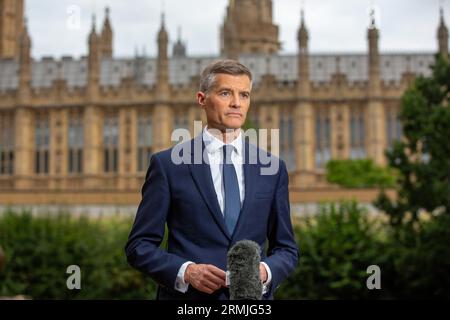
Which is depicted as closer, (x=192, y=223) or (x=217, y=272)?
(x=217, y=272)

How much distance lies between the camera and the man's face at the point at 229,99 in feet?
8.05

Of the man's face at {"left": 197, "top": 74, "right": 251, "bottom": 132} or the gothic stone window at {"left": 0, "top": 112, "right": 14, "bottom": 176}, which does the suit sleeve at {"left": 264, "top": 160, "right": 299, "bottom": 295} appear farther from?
the gothic stone window at {"left": 0, "top": 112, "right": 14, "bottom": 176}

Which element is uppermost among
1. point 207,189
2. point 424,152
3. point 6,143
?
point 6,143

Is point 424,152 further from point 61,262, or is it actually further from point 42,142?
point 42,142

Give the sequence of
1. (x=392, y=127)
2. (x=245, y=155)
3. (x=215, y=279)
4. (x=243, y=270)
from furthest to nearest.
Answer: (x=392, y=127) < (x=245, y=155) < (x=215, y=279) < (x=243, y=270)

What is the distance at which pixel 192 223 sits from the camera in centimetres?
246

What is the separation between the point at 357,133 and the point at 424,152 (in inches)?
693

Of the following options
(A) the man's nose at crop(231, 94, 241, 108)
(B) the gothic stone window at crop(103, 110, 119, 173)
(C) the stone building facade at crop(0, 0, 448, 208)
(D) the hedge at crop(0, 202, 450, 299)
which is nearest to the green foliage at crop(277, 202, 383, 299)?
(D) the hedge at crop(0, 202, 450, 299)

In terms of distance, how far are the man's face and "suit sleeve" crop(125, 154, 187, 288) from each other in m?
0.26

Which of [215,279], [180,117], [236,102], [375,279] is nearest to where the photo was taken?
[215,279]

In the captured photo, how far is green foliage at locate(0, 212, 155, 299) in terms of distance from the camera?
58.1 feet

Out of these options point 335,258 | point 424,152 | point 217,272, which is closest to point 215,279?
point 217,272
